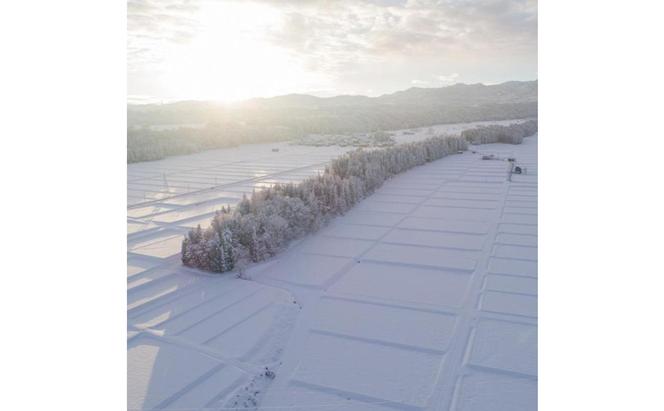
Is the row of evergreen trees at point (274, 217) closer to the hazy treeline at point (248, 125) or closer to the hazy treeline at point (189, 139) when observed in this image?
the hazy treeline at point (189, 139)

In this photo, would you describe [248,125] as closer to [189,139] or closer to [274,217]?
[189,139]

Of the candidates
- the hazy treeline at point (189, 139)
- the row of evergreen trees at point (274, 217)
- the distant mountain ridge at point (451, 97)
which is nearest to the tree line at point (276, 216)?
the row of evergreen trees at point (274, 217)

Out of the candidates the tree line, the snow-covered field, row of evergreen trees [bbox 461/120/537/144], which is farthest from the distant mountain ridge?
the snow-covered field

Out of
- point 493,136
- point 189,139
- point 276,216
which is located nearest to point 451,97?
point 493,136

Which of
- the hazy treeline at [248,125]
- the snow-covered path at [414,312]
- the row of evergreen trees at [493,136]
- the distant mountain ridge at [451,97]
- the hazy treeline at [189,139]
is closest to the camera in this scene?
the snow-covered path at [414,312]
